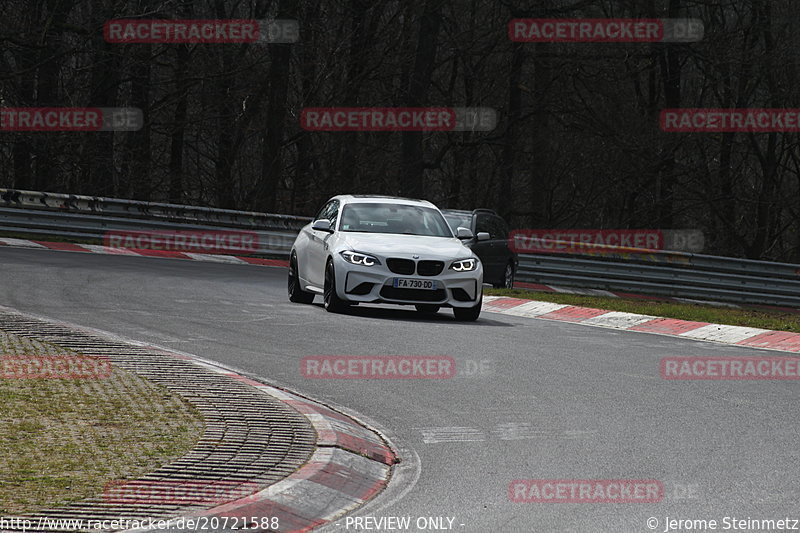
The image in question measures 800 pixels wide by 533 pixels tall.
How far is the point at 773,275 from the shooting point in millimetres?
30703

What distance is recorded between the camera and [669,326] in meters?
16.8

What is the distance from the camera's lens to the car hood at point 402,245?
1546 cm

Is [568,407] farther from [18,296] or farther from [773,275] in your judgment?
[773,275]

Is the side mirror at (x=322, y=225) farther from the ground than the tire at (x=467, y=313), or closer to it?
farther from the ground

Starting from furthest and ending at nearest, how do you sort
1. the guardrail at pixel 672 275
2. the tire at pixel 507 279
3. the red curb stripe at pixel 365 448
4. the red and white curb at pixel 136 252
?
1. the guardrail at pixel 672 275
2. the red and white curb at pixel 136 252
3. the tire at pixel 507 279
4. the red curb stripe at pixel 365 448

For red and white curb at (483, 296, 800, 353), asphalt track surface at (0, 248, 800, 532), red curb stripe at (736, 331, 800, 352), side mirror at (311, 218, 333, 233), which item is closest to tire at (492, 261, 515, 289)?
red and white curb at (483, 296, 800, 353)

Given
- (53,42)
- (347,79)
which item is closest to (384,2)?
(347,79)

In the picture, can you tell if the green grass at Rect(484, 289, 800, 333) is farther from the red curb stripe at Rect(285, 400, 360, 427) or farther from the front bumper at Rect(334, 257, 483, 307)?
the red curb stripe at Rect(285, 400, 360, 427)

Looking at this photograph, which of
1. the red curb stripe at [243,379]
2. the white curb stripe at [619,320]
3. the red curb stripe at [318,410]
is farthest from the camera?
the white curb stripe at [619,320]

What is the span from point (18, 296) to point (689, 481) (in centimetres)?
1049

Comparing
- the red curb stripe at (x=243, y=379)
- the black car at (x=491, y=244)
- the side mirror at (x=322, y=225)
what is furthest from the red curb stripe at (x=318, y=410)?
the black car at (x=491, y=244)

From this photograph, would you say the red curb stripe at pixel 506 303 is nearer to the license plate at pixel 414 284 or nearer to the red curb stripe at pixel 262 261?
the license plate at pixel 414 284

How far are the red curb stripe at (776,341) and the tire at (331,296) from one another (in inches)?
195

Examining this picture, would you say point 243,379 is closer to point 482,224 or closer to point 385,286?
point 385,286
